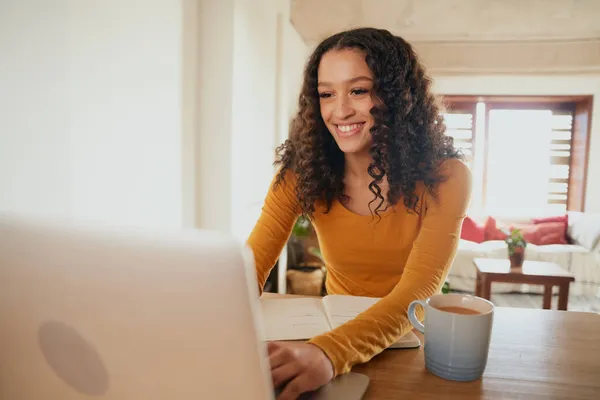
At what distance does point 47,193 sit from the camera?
1.60 m

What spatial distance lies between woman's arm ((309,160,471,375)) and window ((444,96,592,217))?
5.17 m

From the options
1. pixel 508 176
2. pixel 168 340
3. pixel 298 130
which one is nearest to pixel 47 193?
pixel 298 130

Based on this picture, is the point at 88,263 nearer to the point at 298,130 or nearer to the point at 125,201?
the point at 298,130

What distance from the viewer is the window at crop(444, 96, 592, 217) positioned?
597 centimetres

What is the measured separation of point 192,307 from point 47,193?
148 centimetres

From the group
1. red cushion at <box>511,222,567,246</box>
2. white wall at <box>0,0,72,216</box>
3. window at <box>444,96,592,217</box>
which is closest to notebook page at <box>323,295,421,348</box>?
white wall at <box>0,0,72,216</box>

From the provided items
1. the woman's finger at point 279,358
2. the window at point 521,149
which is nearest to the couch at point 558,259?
the window at point 521,149

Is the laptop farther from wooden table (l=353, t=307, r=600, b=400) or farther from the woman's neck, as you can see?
the woman's neck

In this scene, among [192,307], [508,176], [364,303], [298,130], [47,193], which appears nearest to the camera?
[192,307]

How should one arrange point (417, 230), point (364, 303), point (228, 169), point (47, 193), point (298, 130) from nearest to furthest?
1. point (364, 303)
2. point (417, 230)
3. point (298, 130)
4. point (47, 193)
5. point (228, 169)

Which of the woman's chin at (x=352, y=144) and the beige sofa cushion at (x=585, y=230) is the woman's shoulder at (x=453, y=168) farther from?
the beige sofa cushion at (x=585, y=230)

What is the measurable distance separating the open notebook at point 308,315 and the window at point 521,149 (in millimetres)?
5433

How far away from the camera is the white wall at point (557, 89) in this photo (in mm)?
5543

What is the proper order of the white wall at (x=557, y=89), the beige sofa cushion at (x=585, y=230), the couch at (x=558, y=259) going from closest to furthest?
the couch at (x=558, y=259)
the beige sofa cushion at (x=585, y=230)
the white wall at (x=557, y=89)
